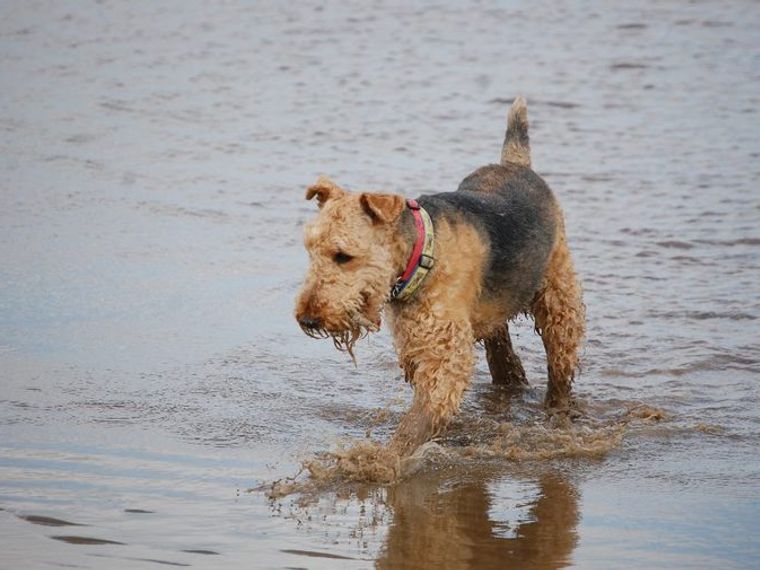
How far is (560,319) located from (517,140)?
1058 millimetres

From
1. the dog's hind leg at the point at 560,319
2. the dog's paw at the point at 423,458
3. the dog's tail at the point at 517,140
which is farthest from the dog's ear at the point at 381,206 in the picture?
the dog's tail at the point at 517,140

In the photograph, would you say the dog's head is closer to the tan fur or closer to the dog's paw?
the tan fur

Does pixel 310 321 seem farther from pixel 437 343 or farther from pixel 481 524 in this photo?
pixel 481 524

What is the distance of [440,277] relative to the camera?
215 inches

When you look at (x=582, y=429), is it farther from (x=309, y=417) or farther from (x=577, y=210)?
(x=577, y=210)

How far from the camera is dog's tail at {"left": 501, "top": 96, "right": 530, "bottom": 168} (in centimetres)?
682

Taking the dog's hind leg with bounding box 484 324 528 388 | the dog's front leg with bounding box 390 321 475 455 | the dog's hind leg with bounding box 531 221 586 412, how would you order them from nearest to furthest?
the dog's front leg with bounding box 390 321 475 455 → the dog's hind leg with bounding box 531 221 586 412 → the dog's hind leg with bounding box 484 324 528 388

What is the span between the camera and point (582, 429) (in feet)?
20.6

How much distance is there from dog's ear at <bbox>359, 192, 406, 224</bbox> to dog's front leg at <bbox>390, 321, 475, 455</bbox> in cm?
57

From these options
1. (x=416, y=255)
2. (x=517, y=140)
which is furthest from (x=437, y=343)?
(x=517, y=140)

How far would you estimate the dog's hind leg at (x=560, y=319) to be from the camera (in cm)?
651

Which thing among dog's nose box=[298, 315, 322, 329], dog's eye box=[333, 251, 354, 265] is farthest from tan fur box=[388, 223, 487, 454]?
dog's nose box=[298, 315, 322, 329]

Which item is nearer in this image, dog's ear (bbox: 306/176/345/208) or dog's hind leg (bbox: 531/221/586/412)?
dog's ear (bbox: 306/176/345/208)

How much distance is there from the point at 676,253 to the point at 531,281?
11.5 ft
